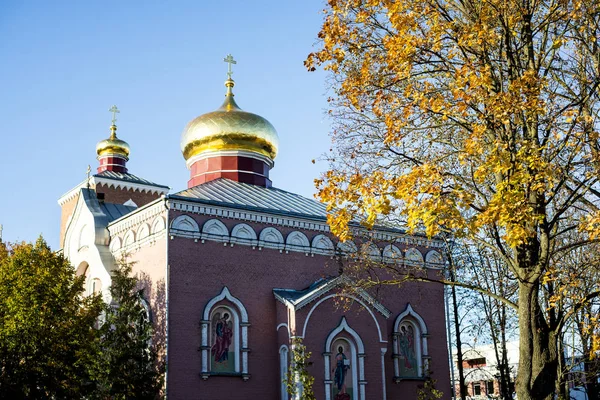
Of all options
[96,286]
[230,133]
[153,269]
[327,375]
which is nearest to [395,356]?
[327,375]

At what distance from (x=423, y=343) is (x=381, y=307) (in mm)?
2166

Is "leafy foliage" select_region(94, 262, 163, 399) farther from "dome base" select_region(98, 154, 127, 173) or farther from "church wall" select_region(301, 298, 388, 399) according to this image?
"dome base" select_region(98, 154, 127, 173)

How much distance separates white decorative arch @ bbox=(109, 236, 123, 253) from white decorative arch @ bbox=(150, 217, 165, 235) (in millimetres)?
2031

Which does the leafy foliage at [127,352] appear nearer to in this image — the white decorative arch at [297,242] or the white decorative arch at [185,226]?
the white decorative arch at [185,226]

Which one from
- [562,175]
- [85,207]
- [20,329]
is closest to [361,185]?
[562,175]

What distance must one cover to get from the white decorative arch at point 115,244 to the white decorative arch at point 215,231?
3.06 m

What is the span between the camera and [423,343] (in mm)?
19562

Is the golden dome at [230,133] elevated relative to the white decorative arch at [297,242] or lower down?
elevated

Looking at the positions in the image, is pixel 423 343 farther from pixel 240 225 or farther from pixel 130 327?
pixel 130 327

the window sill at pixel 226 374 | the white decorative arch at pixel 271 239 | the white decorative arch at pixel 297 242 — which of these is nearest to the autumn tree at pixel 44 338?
the window sill at pixel 226 374

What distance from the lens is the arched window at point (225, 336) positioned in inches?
646

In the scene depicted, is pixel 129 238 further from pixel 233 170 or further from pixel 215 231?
pixel 233 170

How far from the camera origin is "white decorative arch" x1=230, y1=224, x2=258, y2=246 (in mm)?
17453

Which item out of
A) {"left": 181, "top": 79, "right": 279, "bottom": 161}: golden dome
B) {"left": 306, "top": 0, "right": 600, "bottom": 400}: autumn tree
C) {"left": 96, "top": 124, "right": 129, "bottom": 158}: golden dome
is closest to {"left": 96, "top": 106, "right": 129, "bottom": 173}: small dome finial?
{"left": 96, "top": 124, "right": 129, "bottom": 158}: golden dome
